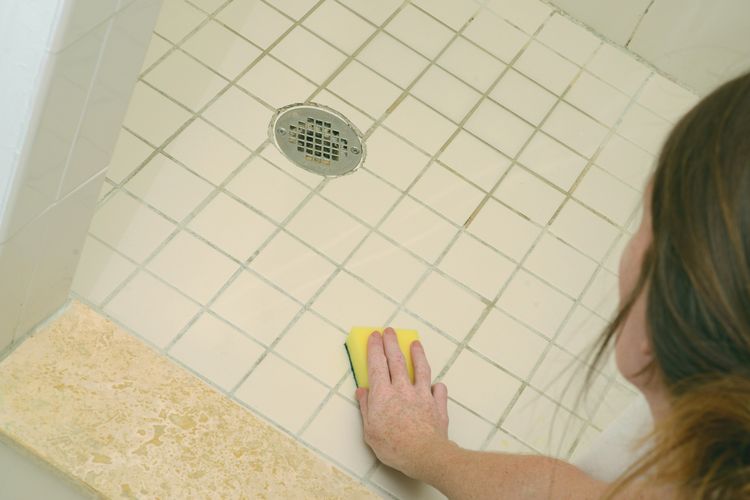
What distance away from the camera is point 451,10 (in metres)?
2.32

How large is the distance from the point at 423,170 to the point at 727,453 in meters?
1.23

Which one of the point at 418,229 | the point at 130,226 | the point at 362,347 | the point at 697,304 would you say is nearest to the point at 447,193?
the point at 418,229

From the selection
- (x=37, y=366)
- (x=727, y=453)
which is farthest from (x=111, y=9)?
(x=727, y=453)

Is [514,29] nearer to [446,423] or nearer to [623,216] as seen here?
[623,216]

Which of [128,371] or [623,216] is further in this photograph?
[623,216]

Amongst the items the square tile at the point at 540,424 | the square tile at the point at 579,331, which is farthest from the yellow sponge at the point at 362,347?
the square tile at the point at 579,331

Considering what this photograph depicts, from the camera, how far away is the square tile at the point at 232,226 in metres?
1.71

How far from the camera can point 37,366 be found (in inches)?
56.9

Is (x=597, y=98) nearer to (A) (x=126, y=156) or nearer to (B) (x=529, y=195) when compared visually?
(B) (x=529, y=195)

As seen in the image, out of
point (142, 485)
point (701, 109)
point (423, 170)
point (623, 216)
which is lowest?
point (142, 485)

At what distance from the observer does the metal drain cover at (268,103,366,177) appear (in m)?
1.89

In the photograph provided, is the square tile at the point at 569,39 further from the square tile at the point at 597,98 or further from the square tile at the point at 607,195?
the square tile at the point at 607,195

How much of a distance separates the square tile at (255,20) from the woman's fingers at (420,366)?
32.2 inches

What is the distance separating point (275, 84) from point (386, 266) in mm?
504
